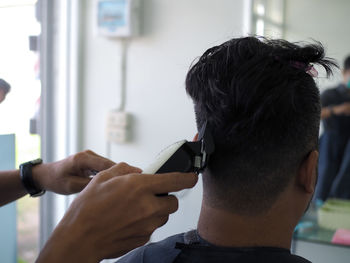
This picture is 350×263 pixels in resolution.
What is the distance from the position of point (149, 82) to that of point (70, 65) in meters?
0.47

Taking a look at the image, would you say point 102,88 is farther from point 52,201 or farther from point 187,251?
point 187,251

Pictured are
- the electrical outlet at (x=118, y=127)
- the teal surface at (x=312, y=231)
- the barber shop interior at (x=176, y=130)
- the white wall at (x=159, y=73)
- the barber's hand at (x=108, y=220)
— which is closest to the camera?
the barber's hand at (x=108, y=220)

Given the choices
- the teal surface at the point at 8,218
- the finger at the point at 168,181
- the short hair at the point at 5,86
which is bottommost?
the teal surface at the point at 8,218

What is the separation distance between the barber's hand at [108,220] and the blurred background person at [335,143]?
1.14m

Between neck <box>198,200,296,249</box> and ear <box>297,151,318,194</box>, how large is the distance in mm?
75

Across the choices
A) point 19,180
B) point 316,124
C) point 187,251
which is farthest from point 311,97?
point 19,180

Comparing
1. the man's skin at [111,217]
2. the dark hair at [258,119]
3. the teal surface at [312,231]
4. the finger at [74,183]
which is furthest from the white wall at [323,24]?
the man's skin at [111,217]

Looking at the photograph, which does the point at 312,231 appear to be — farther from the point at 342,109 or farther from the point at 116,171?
the point at 116,171

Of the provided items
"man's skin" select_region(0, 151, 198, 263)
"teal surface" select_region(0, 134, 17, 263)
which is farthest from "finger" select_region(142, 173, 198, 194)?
"teal surface" select_region(0, 134, 17, 263)

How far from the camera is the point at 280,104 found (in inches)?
31.9

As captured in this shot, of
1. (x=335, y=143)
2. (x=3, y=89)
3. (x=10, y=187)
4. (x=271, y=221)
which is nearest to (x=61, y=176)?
(x=10, y=187)

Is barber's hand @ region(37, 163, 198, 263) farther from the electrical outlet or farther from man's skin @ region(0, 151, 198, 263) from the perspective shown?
the electrical outlet

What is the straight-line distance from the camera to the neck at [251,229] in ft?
2.76

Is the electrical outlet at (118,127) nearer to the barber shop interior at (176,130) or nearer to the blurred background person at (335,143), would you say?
the barber shop interior at (176,130)
